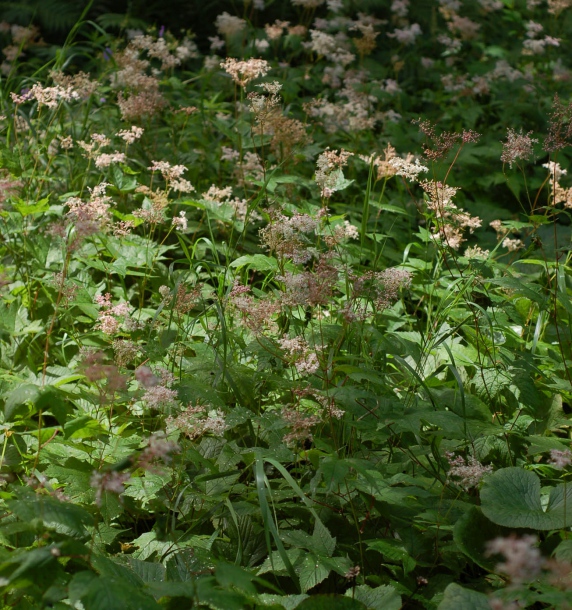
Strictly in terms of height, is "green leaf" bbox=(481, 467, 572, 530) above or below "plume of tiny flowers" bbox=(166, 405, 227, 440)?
below

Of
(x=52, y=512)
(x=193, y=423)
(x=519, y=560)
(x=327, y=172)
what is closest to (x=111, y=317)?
(x=193, y=423)

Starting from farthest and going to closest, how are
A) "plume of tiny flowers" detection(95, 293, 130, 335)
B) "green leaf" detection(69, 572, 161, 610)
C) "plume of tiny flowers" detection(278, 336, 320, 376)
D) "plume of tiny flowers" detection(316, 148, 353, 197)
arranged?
"plume of tiny flowers" detection(316, 148, 353, 197) < "plume of tiny flowers" detection(95, 293, 130, 335) < "plume of tiny flowers" detection(278, 336, 320, 376) < "green leaf" detection(69, 572, 161, 610)

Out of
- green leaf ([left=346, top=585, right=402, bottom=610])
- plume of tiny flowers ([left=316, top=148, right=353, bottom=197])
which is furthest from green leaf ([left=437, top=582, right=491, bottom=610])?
plume of tiny flowers ([left=316, top=148, right=353, bottom=197])

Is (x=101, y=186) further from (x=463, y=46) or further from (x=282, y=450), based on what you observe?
(x=463, y=46)

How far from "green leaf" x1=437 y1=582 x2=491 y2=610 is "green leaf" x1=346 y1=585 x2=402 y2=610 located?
12 centimetres

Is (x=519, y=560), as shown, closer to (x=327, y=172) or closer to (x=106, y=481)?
(x=106, y=481)

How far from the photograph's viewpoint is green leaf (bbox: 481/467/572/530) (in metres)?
1.50

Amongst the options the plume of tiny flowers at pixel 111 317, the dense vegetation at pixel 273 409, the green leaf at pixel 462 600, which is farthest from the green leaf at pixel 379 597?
the plume of tiny flowers at pixel 111 317

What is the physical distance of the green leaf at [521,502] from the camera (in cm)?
150

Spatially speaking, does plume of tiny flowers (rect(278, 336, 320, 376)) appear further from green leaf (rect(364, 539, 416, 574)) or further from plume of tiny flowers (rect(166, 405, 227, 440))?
green leaf (rect(364, 539, 416, 574))

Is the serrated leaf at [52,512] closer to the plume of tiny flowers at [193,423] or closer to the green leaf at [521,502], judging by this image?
the plume of tiny flowers at [193,423]

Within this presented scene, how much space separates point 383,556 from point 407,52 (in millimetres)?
5005

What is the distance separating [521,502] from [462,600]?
374mm

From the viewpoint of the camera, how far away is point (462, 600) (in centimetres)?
128
